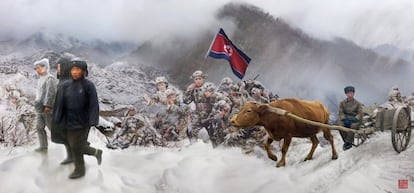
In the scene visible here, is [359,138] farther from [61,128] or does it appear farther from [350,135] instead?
[61,128]

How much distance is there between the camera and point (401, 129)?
4379 mm

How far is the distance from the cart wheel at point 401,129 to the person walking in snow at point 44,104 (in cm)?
265

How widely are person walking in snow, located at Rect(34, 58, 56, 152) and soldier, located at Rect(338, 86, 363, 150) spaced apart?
2294mm

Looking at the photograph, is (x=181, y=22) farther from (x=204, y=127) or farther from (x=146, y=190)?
(x=146, y=190)

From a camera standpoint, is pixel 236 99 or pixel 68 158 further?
pixel 236 99

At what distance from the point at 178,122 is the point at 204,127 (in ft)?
0.72

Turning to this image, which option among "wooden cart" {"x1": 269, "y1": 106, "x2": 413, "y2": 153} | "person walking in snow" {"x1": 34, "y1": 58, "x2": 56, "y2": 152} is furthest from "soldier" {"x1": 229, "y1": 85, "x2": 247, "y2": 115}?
"person walking in snow" {"x1": 34, "y1": 58, "x2": 56, "y2": 152}

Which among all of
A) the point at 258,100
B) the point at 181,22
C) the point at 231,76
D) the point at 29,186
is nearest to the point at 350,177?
the point at 258,100

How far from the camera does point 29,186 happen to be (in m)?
4.12

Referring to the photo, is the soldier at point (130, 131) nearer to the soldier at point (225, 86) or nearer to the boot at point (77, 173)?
the boot at point (77, 173)

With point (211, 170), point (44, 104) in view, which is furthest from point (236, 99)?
point (44, 104)

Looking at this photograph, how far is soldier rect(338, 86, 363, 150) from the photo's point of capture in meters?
4.46

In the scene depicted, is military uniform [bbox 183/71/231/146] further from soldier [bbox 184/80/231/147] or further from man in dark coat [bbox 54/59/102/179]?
man in dark coat [bbox 54/59/102/179]

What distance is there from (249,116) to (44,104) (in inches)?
63.0
